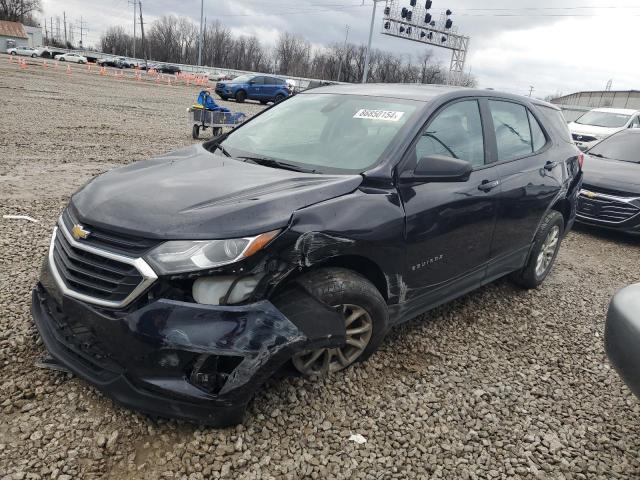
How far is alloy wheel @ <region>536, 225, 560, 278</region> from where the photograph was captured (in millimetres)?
4523

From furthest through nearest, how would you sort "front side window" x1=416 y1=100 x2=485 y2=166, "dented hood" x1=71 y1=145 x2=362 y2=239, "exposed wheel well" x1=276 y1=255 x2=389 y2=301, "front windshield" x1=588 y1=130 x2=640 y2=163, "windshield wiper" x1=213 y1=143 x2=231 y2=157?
"front windshield" x1=588 y1=130 x2=640 y2=163 → "windshield wiper" x1=213 y1=143 x2=231 y2=157 → "front side window" x1=416 y1=100 x2=485 y2=166 → "exposed wheel well" x1=276 y1=255 x2=389 y2=301 → "dented hood" x1=71 y1=145 x2=362 y2=239

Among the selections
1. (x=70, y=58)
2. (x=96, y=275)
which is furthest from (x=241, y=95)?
(x=70, y=58)

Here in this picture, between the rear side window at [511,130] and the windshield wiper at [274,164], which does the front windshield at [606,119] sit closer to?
the rear side window at [511,130]

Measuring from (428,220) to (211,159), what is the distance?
1.44 metres

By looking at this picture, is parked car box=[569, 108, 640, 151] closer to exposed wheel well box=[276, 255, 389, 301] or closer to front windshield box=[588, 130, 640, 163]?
front windshield box=[588, 130, 640, 163]

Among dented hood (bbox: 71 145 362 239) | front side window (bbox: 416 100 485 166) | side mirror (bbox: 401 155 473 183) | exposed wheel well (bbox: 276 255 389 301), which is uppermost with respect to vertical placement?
front side window (bbox: 416 100 485 166)

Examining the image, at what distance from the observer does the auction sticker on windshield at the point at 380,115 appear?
10.5ft

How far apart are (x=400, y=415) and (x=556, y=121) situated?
3.42 metres

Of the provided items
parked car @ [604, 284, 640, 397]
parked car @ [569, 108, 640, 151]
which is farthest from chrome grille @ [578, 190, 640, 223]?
parked car @ [569, 108, 640, 151]

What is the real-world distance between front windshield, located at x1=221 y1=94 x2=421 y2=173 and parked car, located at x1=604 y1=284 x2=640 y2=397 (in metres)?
1.46

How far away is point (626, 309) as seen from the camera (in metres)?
2.11

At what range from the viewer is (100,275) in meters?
2.25

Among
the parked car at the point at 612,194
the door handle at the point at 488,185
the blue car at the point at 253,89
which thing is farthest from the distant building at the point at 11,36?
the door handle at the point at 488,185

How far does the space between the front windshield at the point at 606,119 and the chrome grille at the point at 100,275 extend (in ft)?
51.3
